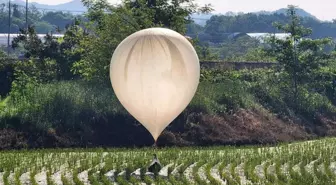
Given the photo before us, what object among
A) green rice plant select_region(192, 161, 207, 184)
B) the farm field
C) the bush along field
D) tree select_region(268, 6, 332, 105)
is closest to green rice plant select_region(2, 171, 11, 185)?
the farm field

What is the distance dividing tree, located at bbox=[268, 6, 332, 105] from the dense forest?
0.06 meters

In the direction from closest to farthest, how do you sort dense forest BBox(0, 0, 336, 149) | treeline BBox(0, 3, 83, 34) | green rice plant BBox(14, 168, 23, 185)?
green rice plant BBox(14, 168, 23, 185)
dense forest BBox(0, 0, 336, 149)
treeline BBox(0, 3, 83, 34)

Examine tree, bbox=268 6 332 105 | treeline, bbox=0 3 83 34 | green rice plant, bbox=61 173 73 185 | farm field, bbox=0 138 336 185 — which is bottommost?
treeline, bbox=0 3 83 34

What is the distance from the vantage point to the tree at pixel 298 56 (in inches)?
→ 1576

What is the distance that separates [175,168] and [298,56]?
2197 centimetres

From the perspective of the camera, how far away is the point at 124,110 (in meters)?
30.0

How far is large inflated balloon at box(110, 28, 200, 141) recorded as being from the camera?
18516mm

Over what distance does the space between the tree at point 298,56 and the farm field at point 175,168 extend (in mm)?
16352

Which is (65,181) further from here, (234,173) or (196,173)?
(234,173)

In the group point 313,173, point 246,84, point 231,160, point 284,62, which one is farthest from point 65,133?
point 284,62

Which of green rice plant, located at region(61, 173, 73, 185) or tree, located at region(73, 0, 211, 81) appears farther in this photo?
tree, located at region(73, 0, 211, 81)

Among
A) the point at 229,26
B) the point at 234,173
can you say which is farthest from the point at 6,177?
the point at 229,26

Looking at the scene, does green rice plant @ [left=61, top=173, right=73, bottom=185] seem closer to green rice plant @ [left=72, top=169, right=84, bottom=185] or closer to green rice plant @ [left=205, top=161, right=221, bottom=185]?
green rice plant @ [left=72, top=169, right=84, bottom=185]

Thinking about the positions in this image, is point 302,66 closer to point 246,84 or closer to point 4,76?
point 246,84
